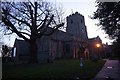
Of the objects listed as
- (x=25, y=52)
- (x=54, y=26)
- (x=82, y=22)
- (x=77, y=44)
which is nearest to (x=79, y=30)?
(x=82, y=22)

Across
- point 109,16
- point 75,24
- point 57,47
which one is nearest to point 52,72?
point 109,16

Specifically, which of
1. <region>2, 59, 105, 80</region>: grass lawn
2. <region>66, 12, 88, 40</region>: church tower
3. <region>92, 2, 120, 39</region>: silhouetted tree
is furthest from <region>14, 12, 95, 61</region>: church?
<region>92, 2, 120, 39</region>: silhouetted tree

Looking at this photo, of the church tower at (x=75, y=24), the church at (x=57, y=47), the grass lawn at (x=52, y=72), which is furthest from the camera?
the church tower at (x=75, y=24)

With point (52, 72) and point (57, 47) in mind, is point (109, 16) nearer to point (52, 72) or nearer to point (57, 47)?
point (52, 72)

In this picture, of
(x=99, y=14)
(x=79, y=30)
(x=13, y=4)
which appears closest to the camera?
(x=99, y=14)

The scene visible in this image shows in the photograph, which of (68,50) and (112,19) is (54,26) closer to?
(112,19)

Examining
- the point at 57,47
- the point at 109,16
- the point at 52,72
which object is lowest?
the point at 52,72

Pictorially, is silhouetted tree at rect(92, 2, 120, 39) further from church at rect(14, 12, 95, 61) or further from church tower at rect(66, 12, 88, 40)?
church tower at rect(66, 12, 88, 40)

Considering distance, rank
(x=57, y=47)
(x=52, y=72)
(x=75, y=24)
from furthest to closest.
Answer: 1. (x=75, y=24)
2. (x=57, y=47)
3. (x=52, y=72)

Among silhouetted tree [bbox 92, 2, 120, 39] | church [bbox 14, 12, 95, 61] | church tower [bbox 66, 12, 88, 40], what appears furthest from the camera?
church tower [bbox 66, 12, 88, 40]

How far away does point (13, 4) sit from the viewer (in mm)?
32219

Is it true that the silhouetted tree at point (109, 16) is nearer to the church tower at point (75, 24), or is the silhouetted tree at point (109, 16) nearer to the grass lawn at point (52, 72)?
the grass lawn at point (52, 72)

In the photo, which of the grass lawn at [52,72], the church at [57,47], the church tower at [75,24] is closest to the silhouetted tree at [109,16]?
the grass lawn at [52,72]

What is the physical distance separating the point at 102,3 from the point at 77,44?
39460 millimetres
